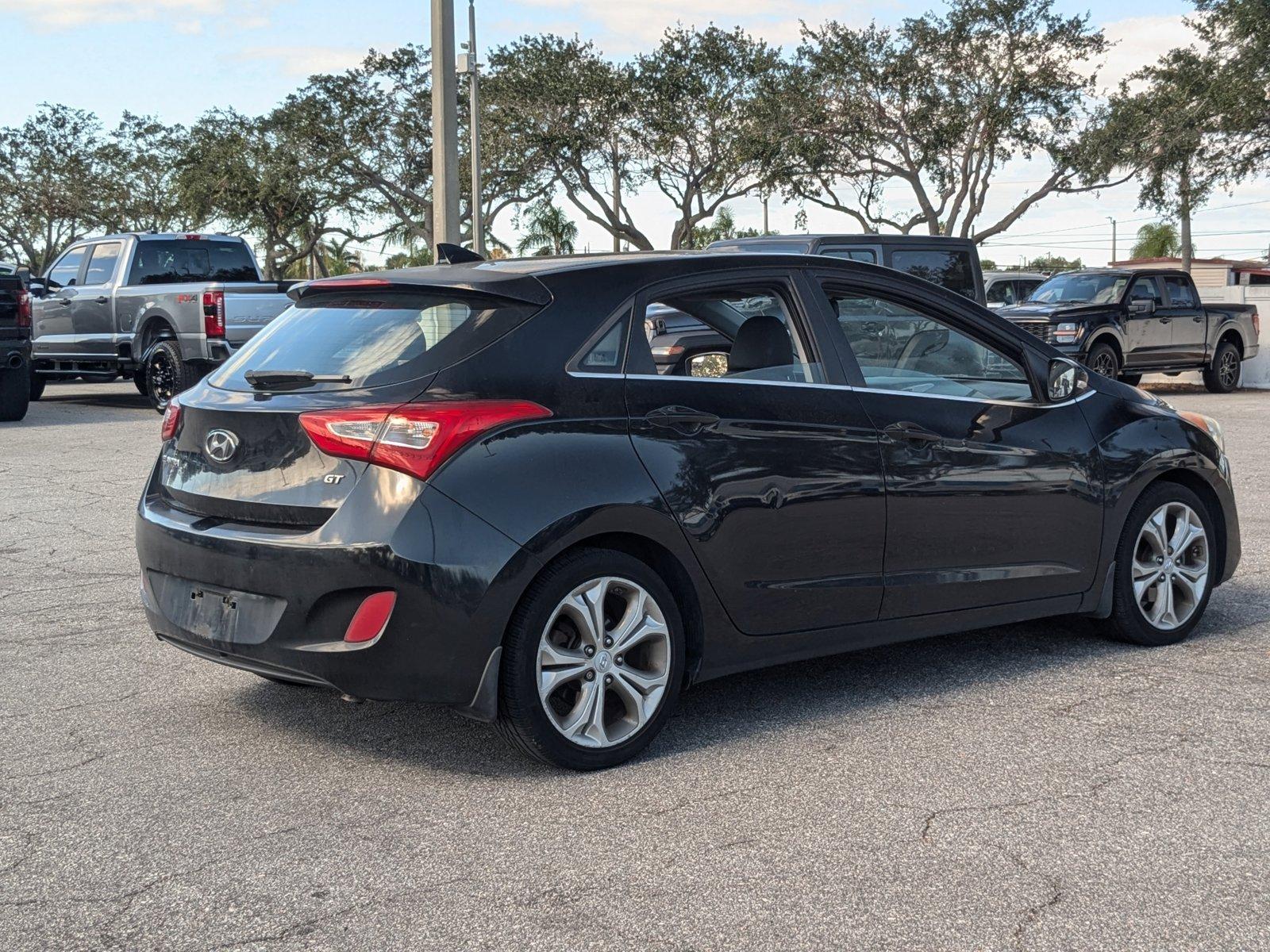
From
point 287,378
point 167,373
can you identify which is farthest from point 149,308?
point 287,378

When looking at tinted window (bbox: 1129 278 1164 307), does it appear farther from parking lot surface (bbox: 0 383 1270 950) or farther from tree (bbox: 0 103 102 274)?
tree (bbox: 0 103 102 274)

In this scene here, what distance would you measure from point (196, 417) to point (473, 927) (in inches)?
83.7

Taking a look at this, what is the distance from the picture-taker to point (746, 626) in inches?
193

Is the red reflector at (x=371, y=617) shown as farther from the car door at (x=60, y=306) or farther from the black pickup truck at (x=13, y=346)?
the car door at (x=60, y=306)

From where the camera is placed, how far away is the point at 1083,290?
878 inches

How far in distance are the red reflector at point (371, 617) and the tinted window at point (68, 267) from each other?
54.3 ft

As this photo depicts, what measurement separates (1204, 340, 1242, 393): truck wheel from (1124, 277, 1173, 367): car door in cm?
184

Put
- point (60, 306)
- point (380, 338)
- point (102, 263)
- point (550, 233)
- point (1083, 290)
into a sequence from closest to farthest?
point (380, 338), point (102, 263), point (60, 306), point (1083, 290), point (550, 233)

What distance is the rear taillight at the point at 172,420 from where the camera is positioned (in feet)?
16.4

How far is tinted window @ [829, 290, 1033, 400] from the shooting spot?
5.45 meters

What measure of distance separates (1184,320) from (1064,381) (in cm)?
1850

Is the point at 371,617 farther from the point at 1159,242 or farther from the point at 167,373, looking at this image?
the point at 1159,242

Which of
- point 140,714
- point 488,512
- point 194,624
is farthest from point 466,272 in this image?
point 140,714

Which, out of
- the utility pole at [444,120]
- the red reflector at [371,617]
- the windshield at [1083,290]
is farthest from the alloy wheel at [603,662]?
the windshield at [1083,290]
